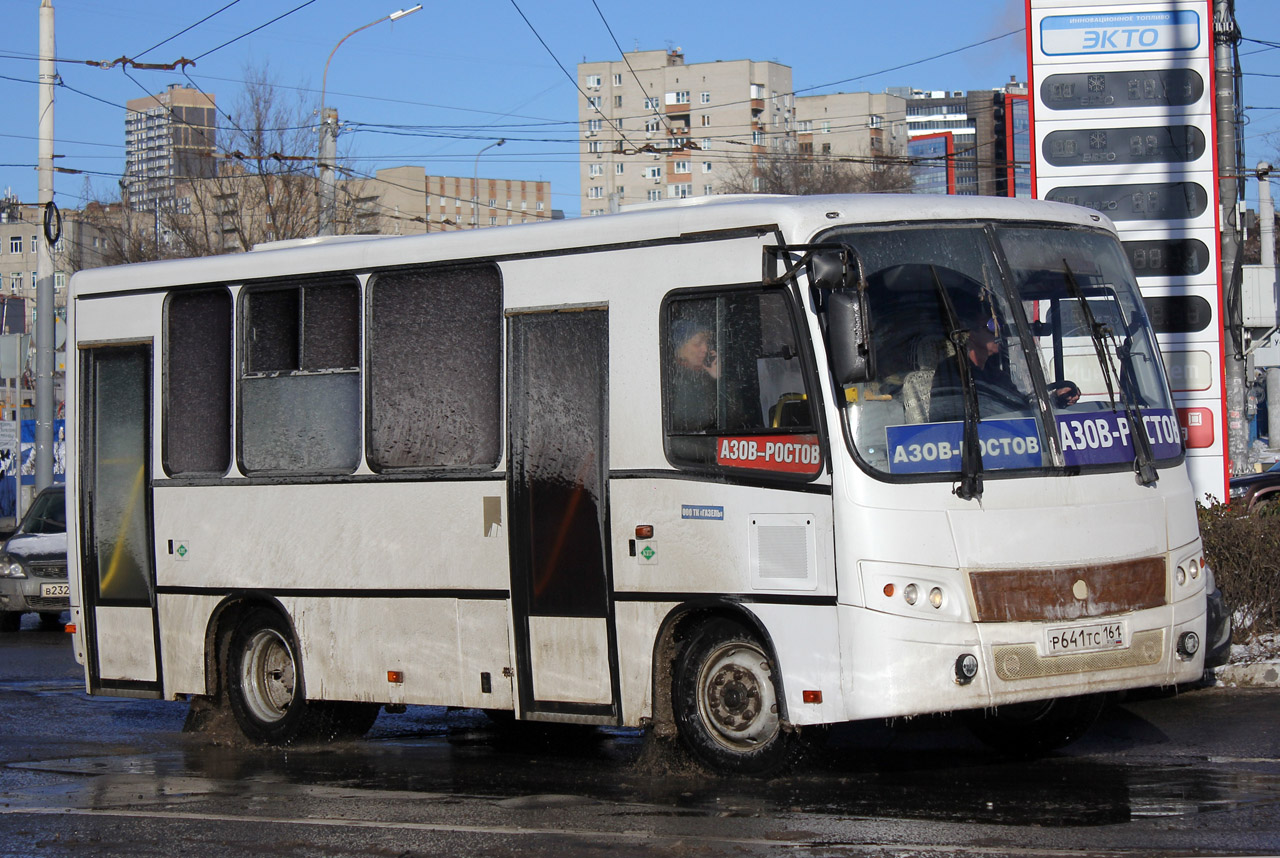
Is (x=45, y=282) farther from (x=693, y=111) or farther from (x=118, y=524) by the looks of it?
(x=693, y=111)

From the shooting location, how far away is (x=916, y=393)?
25.7 ft

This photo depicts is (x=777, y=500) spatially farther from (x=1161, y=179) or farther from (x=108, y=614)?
(x=1161, y=179)

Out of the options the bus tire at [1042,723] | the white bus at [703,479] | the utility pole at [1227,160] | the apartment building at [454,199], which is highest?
the apartment building at [454,199]

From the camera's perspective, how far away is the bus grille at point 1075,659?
765 centimetres

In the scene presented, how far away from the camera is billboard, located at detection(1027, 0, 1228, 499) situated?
15.0 meters

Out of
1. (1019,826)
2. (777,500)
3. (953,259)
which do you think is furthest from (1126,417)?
(1019,826)

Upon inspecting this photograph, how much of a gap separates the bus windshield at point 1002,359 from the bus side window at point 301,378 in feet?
11.7

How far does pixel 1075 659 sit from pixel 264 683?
5461mm

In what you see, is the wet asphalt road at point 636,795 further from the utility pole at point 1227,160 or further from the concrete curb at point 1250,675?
the utility pole at point 1227,160

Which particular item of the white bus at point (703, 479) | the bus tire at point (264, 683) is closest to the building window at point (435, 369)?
the white bus at point (703, 479)

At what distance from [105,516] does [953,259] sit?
252 inches

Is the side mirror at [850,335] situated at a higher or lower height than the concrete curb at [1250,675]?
higher

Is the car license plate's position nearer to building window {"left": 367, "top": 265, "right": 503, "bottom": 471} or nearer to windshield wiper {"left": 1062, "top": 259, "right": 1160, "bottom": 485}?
windshield wiper {"left": 1062, "top": 259, "right": 1160, "bottom": 485}

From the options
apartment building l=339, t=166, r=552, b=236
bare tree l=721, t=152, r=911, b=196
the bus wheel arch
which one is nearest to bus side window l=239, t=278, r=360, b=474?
the bus wheel arch
